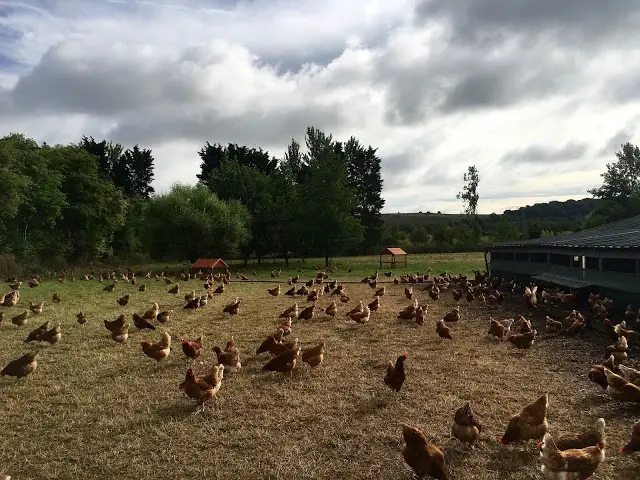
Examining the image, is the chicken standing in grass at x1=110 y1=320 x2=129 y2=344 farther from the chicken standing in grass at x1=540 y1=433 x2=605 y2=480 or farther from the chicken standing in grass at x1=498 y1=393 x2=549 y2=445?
the chicken standing in grass at x1=540 y1=433 x2=605 y2=480

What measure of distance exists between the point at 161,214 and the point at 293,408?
3647 centimetres

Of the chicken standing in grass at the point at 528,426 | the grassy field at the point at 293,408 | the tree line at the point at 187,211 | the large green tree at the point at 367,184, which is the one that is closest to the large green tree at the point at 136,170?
the tree line at the point at 187,211

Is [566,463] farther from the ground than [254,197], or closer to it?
closer to it

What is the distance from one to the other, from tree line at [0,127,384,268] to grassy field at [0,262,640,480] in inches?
970

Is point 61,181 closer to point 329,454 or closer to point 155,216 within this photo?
point 155,216

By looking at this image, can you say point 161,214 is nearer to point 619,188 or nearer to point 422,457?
point 422,457

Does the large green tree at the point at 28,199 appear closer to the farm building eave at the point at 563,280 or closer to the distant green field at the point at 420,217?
the farm building eave at the point at 563,280

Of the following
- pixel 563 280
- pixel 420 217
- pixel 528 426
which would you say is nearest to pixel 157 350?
pixel 528 426

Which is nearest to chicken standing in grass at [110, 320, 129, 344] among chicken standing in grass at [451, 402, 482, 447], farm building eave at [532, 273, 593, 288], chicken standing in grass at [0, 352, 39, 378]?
chicken standing in grass at [0, 352, 39, 378]

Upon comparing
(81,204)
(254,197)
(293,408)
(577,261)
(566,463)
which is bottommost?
(293,408)

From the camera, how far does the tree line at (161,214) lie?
33.7 metres

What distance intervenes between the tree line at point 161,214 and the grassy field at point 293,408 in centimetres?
2465

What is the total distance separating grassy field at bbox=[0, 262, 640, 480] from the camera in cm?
552

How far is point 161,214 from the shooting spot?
134 feet
